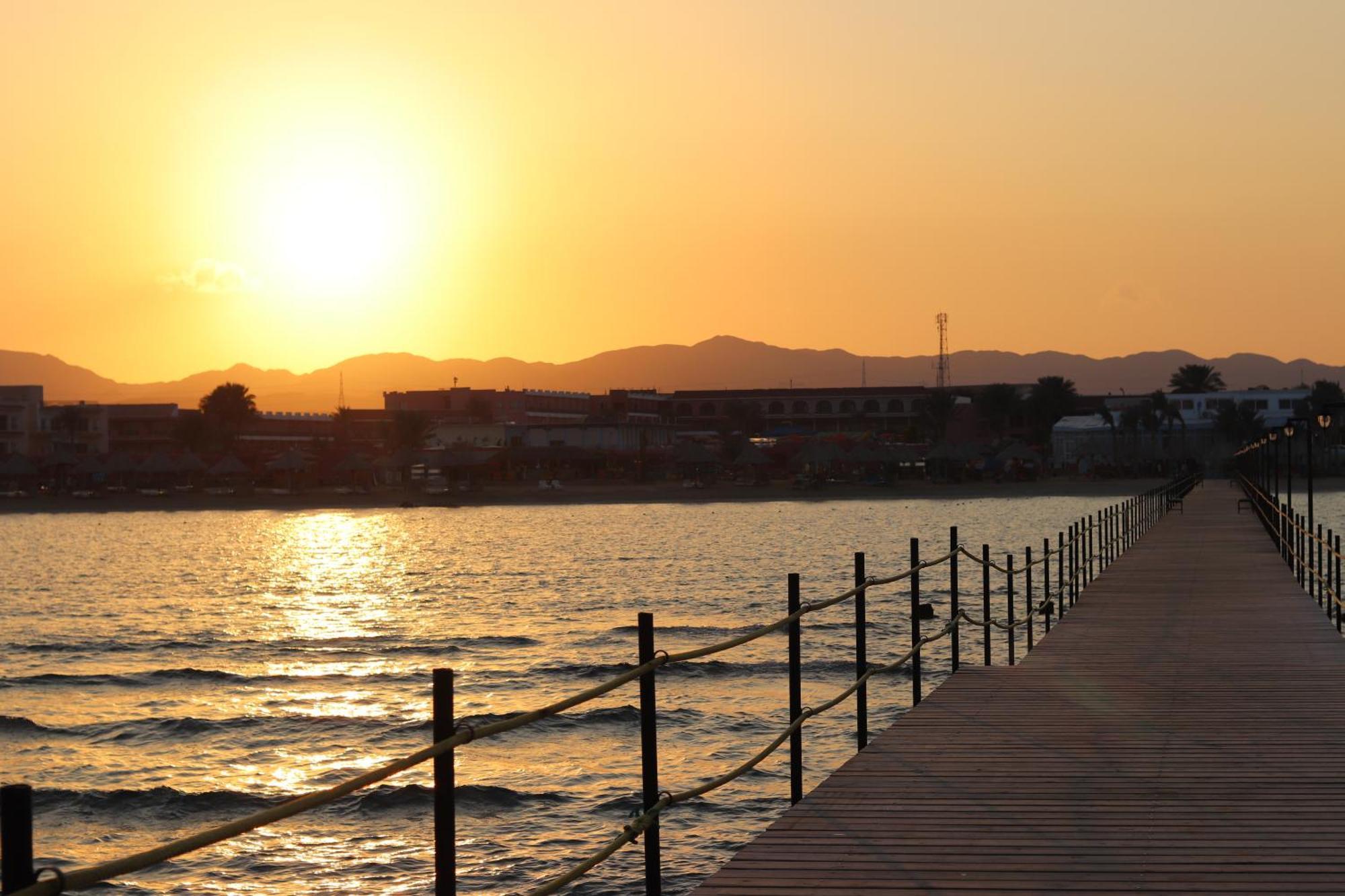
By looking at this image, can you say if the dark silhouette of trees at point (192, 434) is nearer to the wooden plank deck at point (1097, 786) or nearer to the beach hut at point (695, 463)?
the beach hut at point (695, 463)

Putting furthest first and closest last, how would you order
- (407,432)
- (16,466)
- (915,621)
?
(407,432)
(16,466)
(915,621)

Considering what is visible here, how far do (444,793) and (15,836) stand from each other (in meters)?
1.91

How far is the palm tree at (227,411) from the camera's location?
13500 cm

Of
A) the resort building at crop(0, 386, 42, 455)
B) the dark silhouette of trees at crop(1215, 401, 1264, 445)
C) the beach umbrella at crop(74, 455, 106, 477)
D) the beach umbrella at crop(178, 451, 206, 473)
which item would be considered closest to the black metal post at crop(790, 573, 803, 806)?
the beach umbrella at crop(178, 451, 206, 473)

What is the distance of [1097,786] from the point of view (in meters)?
7.67

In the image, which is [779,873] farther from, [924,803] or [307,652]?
[307,652]

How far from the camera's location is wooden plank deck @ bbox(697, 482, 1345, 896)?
5.97m

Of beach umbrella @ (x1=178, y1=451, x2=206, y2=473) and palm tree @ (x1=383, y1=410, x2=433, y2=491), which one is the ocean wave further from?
palm tree @ (x1=383, y1=410, x2=433, y2=491)

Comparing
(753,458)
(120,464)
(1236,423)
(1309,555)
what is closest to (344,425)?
(120,464)

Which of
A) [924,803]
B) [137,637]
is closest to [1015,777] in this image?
[924,803]

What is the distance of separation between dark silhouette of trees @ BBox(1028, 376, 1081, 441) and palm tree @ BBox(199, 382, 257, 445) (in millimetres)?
76156

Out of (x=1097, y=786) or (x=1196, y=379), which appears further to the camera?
(x=1196, y=379)

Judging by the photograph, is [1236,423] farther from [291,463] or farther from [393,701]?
[393,701]

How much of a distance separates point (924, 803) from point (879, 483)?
111748 millimetres
